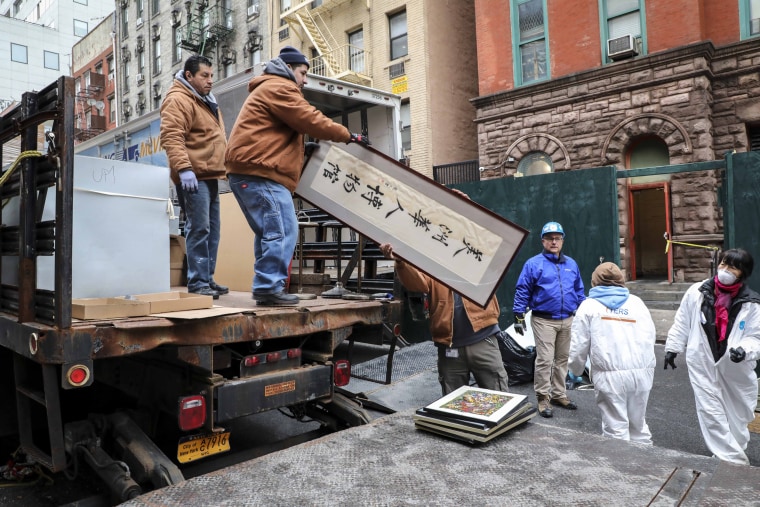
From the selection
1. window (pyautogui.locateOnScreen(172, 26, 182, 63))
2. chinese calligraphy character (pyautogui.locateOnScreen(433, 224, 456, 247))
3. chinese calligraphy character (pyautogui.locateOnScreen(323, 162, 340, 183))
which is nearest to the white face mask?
chinese calligraphy character (pyautogui.locateOnScreen(433, 224, 456, 247))

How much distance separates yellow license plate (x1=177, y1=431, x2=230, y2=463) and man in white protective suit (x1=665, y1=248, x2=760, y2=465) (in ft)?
11.8

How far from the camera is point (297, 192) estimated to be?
3.88m

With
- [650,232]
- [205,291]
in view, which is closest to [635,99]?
[650,232]

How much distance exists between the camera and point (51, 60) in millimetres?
45062

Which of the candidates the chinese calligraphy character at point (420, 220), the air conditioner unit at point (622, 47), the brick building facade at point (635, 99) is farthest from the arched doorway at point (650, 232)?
the chinese calligraphy character at point (420, 220)

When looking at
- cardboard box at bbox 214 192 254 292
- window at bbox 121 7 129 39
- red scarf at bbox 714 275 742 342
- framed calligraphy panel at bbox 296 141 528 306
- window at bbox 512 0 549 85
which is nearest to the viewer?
framed calligraphy panel at bbox 296 141 528 306

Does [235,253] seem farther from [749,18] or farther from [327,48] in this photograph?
[327,48]

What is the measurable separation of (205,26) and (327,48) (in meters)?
9.19

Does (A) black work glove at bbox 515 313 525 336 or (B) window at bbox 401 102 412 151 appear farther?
(B) window at bbox 401 102 412 151

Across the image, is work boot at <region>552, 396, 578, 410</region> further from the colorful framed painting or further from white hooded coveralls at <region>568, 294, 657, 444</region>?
the colorful framed painting

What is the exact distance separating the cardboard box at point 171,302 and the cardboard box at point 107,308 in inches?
2.0

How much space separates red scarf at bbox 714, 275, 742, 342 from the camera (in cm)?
419

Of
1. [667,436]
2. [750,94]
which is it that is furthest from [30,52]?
[667,436]

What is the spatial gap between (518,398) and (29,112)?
292cm
